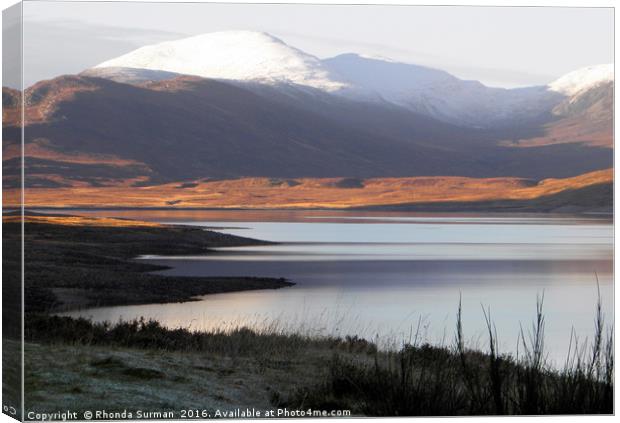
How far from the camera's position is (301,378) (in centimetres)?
1503

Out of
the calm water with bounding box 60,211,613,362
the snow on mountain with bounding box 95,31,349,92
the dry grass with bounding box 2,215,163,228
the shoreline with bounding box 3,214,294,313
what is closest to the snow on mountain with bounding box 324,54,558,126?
the snow on mountain with bounding box 95,31,349,92

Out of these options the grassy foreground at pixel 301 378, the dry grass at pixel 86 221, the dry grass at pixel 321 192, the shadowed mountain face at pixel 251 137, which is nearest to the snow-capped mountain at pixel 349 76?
the shadowed mountain face at pixel 251 137

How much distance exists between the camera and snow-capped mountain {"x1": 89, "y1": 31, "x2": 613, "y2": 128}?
16578 mm

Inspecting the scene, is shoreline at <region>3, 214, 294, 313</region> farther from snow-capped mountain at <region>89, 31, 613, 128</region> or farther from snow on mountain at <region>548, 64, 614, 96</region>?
snow on mountain at <region>548, 64, 614, 96</region>

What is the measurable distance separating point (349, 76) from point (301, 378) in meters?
4.28

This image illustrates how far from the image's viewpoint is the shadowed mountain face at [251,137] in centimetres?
1644

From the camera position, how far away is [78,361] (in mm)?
14578

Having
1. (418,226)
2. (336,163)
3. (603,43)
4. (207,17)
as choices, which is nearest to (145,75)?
(207,17)

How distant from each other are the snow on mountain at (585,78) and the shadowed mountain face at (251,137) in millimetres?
145

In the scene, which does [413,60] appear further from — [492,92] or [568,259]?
[568,259]

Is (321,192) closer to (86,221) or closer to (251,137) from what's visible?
(251,137)

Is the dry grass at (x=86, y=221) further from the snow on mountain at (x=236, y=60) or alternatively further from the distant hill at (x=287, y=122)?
the snow on mountain at (x=236, y=60)

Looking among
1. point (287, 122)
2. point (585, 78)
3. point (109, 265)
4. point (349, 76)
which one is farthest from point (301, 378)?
point (585, 78)

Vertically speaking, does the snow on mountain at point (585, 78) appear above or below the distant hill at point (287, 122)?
above
